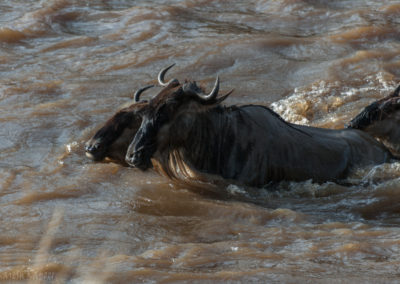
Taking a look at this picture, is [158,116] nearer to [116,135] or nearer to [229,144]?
[116,135]

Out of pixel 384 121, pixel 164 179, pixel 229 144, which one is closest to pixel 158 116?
pixel 229 144

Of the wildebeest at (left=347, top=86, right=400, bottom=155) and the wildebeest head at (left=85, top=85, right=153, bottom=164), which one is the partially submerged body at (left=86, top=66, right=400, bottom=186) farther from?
the wildebeest at (left=347, top=86, right=400, bottom=155)

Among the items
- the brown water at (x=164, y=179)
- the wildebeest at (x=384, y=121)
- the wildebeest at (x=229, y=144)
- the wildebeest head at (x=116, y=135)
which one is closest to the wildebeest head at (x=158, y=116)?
the wildebeest at (x=229, y=144)

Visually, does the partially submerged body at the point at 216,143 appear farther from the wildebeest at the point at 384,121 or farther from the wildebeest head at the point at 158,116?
the wildebeest at the point at 384,121

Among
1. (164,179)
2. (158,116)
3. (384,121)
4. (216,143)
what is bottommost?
(164,179)

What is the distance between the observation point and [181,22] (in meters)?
13.0

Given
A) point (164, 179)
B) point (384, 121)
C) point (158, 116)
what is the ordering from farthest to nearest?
point (384, 121)
point (164, 179)
point (158, 116)

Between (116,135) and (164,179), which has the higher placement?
(116,135)

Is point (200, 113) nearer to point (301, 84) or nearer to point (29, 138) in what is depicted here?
point (29, 138)

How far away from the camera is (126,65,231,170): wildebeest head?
571 centimetres

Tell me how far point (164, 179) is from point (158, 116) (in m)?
0.91

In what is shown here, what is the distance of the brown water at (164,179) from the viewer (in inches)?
182

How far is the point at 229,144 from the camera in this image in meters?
Result: 6.24

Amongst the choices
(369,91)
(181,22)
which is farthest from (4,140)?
(181,22)
